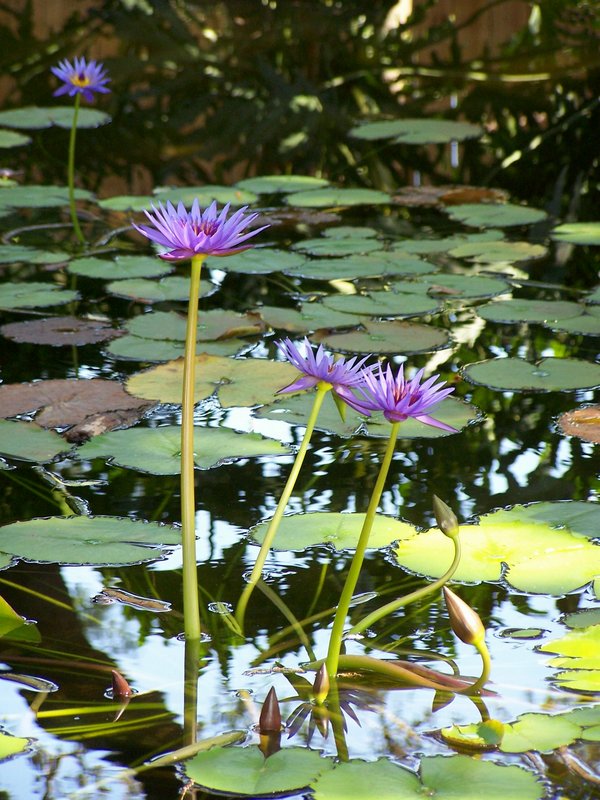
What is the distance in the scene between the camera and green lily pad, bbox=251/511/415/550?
54.9 inches

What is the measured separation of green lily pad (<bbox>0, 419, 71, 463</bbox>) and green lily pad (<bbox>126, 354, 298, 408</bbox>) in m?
0.20

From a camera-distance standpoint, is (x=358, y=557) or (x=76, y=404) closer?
(x=358, y=557)

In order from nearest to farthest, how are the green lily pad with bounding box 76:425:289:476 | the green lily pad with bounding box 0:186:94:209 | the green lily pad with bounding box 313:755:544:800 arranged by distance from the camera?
the green lily pad with bounding box 313:755:544:800 → the green lily pad with bounding box 76:425:289:476 → the green lily pad with bounding box 0:186:94:209

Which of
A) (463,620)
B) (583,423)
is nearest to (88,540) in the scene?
(463,620)

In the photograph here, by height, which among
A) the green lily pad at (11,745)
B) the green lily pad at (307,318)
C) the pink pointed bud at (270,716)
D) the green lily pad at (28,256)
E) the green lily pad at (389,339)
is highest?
the green lily pad at (28,256)

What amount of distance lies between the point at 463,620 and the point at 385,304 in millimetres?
1393

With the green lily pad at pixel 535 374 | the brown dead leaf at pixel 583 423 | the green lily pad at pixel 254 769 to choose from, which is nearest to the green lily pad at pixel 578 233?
the green lily pad at pixel 535 374

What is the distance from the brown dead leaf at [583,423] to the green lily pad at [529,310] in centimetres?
50

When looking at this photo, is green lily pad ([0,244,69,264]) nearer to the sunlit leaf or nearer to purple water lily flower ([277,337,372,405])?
the sunlit leaf

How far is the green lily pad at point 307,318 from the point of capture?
7.47 ft

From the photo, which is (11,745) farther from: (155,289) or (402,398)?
(155,289)

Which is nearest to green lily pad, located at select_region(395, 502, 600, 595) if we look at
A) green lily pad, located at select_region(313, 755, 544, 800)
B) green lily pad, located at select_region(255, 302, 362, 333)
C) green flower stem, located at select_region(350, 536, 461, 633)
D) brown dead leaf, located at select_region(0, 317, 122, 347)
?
green flower stem, located at select_region(350, 536, 461, 633)

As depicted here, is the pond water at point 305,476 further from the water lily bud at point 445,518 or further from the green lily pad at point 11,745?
the water lily bud at point 445,518

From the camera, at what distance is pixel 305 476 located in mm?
1637
